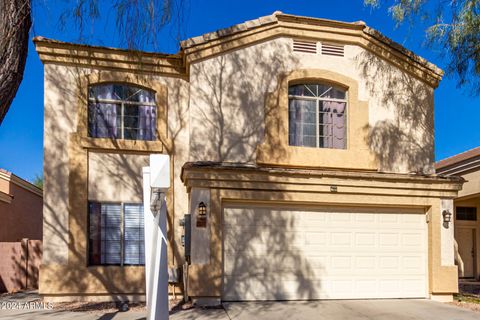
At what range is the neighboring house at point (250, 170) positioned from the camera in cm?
995

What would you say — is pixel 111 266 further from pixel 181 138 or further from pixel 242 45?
pixel 242 45

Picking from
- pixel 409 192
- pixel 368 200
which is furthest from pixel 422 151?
pixel 368 200

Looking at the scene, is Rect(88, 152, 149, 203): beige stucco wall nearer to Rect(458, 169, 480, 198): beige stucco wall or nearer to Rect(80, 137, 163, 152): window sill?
Rect(80, 137, 163, 152): window sill

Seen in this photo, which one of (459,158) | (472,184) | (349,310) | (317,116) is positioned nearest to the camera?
(349,310)

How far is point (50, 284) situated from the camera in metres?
9.81

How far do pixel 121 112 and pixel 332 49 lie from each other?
5.63 meters

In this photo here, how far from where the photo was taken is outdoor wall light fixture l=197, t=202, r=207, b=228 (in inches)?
377

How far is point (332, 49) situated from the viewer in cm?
1127

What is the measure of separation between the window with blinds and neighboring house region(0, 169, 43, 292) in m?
3.26

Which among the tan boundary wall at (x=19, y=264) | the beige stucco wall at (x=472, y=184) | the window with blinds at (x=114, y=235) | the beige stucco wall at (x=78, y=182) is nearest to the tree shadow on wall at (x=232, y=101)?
the beige stucco wall at (x=78, y=182)

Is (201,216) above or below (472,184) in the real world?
below

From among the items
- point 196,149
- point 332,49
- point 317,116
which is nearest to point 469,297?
point 317,116

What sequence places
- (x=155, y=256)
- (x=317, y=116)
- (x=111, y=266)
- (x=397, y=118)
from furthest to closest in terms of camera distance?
(x=397, y=118), (x=317, y=116), (x=111, y=266), (x=155, y=256)

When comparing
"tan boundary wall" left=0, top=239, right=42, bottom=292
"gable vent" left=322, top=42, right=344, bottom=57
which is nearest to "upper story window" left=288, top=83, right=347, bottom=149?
"gable vent" left=322, top=42, right=344, bottom=57
